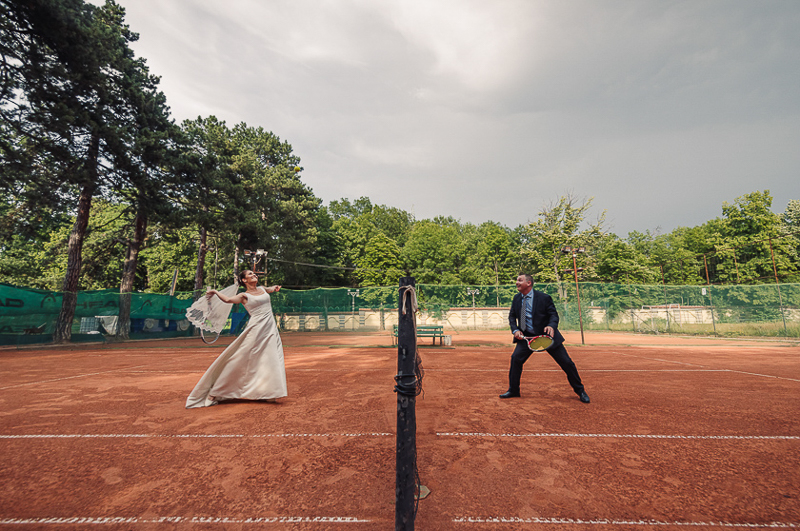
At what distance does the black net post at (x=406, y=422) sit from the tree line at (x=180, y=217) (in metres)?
19.0

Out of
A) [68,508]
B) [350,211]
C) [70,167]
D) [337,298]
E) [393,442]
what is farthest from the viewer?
[350,211]

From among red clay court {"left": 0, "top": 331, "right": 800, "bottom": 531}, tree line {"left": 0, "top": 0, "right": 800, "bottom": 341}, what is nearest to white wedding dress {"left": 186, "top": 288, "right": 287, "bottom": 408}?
red clay court {"left": 0, "top": 331, "right": 800, "bottom": 531}

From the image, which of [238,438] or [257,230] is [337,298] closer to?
[257,230]

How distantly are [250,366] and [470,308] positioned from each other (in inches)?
902

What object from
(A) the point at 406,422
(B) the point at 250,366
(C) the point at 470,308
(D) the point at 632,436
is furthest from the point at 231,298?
(C) the point at 470,308

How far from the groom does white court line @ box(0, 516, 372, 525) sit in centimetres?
363

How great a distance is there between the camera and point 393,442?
3.49 meters

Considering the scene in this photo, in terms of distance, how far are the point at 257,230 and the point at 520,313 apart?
27727 millimetres

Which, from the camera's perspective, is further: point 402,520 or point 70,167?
point 70,167

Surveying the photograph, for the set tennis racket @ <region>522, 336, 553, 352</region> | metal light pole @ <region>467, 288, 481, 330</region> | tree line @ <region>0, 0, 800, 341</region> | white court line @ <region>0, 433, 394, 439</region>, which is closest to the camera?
→ white court line @ <region>0, 433, 394, 439</region>

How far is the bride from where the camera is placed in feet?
16.6

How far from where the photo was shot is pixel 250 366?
5156 mm

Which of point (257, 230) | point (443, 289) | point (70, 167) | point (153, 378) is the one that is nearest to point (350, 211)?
point (257, 230)

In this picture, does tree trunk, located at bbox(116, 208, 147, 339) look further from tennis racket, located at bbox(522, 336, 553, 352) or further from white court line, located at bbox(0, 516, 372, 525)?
tennis racket, located at bbox(522, 336, 553, 352)
